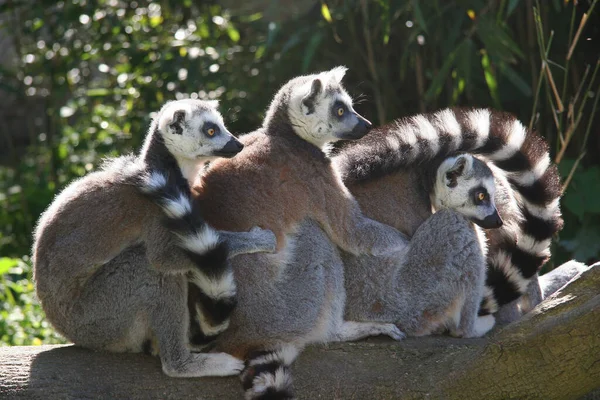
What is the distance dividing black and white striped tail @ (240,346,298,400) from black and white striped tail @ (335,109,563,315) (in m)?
1.37

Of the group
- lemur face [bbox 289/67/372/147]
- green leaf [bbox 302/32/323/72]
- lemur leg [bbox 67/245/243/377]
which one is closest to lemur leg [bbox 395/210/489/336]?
lemur face [bbox 289/67/372/147]

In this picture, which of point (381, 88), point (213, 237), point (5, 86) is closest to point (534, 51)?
point (381, 88)

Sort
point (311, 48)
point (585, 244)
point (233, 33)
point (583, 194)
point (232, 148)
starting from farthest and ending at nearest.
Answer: point (233, 33), point (311, 48), point (583, 194), point (585, 244), point (232, 148)

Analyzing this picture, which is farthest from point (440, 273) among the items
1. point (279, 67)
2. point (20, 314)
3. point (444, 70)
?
point (279, 67)

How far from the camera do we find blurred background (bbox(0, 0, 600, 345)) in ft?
23.4

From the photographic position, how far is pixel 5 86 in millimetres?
8828

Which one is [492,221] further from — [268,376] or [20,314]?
[20,314]

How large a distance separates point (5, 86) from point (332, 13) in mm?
3875

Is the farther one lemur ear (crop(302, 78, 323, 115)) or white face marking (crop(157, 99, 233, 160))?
lemur ear (crop(302, 78, 323, 115))

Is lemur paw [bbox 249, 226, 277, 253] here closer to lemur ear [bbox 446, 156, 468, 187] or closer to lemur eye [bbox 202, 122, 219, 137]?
lemur eye [bbox 202, 122, 219, 137]

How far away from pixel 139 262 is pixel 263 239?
2.27 feet

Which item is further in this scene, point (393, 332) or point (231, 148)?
point (393, 332)

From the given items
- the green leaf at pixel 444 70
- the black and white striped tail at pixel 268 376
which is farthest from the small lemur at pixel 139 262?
the green leaf at pixel 444 70

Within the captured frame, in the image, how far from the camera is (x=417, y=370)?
424cm
